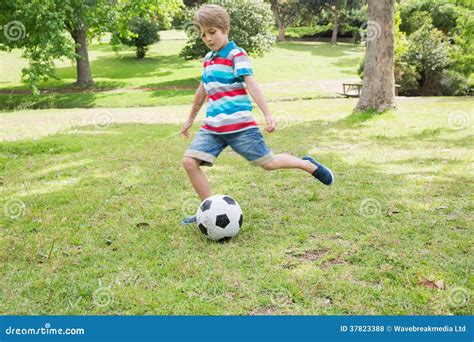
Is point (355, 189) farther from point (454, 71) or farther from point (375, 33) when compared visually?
point (454, 71)

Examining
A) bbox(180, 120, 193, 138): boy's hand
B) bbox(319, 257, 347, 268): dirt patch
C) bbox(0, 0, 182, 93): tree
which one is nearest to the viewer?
Result: bbox(319, 257, 347, 268): dirt patch

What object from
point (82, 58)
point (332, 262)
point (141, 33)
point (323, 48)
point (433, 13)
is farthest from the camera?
point (323, 48)

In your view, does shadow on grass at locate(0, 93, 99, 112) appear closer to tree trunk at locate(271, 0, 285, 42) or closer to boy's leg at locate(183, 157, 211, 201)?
boy's leg at locate(183, 157, 211, 201)

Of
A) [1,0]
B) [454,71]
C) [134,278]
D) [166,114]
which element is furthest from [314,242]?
[454,71]

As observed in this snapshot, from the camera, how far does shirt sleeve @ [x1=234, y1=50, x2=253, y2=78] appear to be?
453 cm

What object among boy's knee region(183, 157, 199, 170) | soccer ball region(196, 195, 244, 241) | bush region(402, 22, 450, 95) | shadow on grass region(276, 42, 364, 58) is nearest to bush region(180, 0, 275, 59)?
bush region(402, 22, 450, 95)

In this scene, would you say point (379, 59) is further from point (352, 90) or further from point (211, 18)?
point (352, 90)

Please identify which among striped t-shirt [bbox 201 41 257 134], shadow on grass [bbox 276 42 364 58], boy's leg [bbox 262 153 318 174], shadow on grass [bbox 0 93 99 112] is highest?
striped t-shirt [bbox 201 41 257 134]

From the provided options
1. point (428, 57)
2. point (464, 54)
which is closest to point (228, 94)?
point (428, 57)

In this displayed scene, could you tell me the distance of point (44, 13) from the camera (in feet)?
62.6

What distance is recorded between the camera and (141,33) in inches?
1368

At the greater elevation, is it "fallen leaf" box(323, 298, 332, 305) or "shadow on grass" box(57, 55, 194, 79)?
"fallen leaf" box(323, 298, 332, 305)

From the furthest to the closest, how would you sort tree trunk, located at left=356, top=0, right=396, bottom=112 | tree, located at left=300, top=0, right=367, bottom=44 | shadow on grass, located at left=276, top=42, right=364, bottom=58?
tree, located at left=300, top=0, right=367, bottom=44 → shadow on grass, located at left=276, top=42, right=364, bottom=58 → tree trunk, located at left=356, top=0, right=396, bottom=112

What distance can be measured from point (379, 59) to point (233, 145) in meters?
9.58
